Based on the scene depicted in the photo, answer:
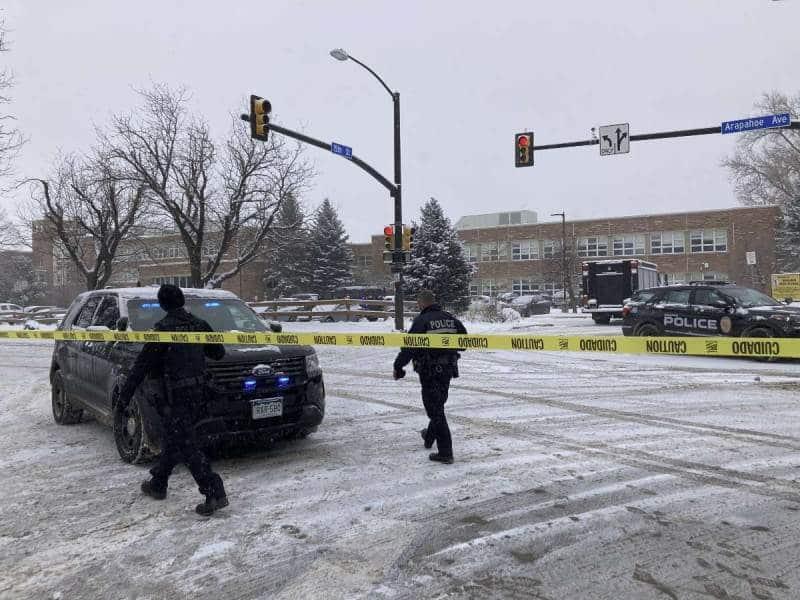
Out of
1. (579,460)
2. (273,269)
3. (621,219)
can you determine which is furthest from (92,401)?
(621,219)

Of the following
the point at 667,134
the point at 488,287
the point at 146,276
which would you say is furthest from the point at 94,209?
the point at 488,287

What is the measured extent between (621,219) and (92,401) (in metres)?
56.5

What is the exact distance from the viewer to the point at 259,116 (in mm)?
15102

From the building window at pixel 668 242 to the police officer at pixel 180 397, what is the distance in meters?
57.1

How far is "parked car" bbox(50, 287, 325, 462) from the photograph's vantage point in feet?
17.5

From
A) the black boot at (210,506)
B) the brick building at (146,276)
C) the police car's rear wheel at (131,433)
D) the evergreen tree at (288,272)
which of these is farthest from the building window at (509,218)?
the black boot at (210,506)

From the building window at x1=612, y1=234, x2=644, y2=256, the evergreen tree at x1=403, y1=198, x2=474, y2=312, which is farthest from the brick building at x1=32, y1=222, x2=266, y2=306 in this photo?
the building window at x1=612, y1=234, x2=644, y2=256

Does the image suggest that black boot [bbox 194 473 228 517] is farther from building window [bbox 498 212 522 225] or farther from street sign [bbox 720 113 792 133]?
building window [bbox 498 212 522 225]

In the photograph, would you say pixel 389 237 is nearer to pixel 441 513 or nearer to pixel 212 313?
pixel 212 313

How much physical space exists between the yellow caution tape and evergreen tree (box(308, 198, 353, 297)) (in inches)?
1802

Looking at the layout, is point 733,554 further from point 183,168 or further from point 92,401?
point 183,168

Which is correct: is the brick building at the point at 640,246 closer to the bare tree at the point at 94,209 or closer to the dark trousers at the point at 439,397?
the bare tree at the point at 94,209

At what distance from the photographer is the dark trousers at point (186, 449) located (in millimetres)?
4551

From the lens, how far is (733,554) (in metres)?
3.69
